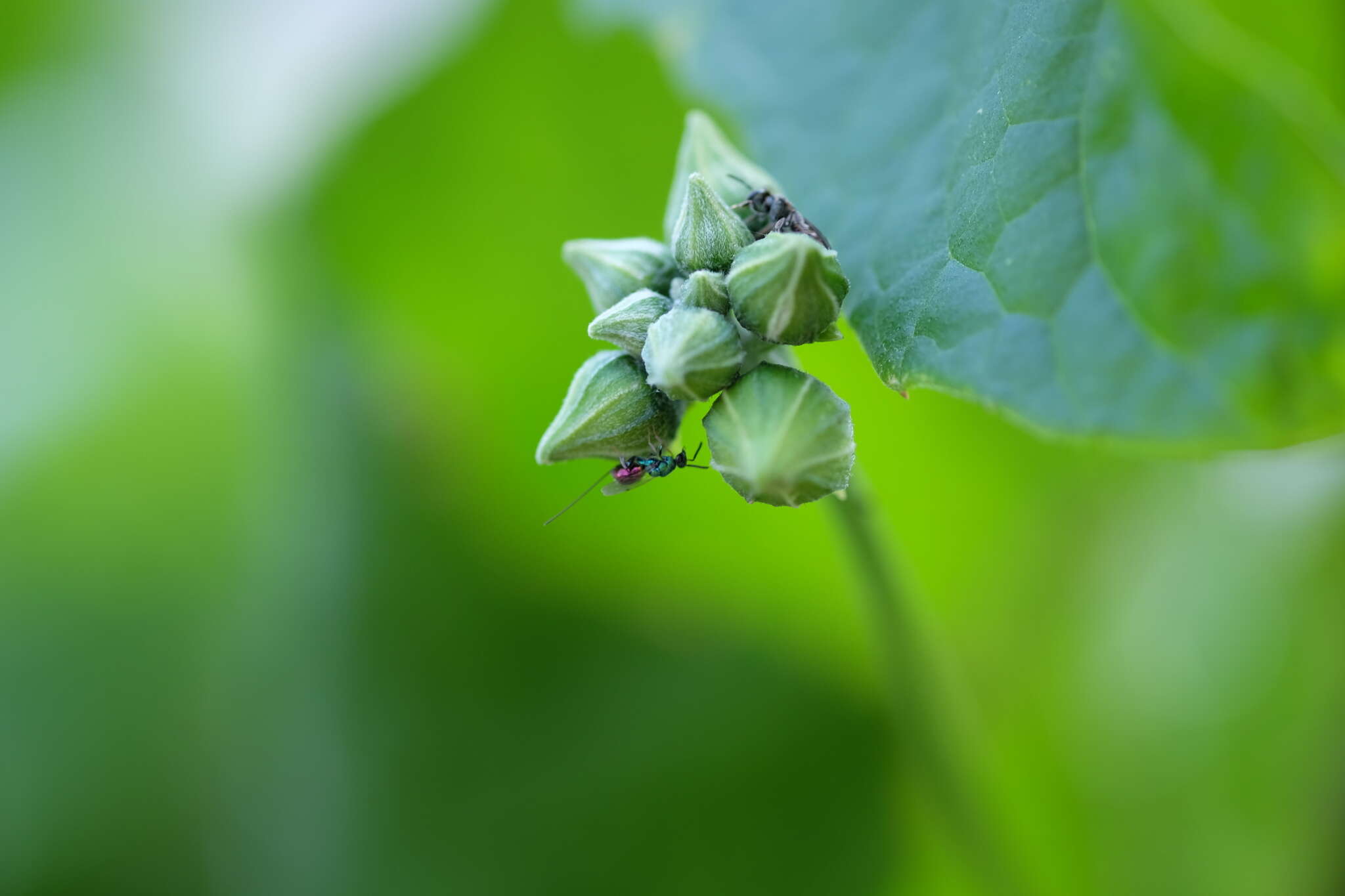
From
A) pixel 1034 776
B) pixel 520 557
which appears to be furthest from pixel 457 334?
pixel 1034 776

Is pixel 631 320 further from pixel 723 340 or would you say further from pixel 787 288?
pixel 787 288

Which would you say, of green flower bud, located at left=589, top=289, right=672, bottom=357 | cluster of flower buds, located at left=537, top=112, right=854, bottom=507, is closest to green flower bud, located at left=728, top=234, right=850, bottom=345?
cluster of flower buds, located at left=537, top=112, right=854, bottom=507

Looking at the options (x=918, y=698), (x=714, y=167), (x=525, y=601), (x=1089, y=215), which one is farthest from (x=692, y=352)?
(x=525, y=601)

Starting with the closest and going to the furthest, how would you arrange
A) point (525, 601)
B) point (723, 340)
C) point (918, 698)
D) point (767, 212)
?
point (723, 340), point (767, 212), point (918, 698), point (525, 601)

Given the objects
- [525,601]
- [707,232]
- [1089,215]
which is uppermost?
[707,232]

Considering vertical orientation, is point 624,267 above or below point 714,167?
below

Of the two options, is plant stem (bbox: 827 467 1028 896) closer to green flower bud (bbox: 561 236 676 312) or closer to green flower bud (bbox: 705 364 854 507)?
green flower bud (bbox: 705 364 854 507)

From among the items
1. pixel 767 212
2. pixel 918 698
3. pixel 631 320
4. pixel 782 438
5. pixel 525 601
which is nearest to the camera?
pixel 782 438
